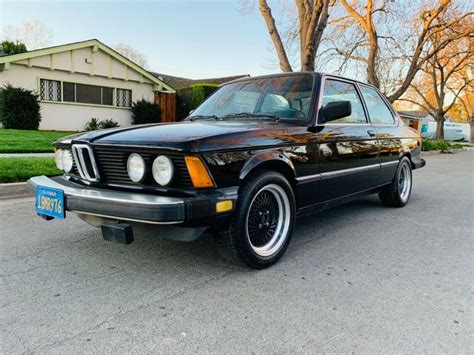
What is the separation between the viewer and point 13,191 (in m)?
5.20

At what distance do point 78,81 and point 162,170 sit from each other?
16064 millimetres

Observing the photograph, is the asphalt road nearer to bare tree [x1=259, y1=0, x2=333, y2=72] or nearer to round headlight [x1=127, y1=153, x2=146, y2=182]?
round headlight [x1=127, y1=153, x2=146, y2=182]

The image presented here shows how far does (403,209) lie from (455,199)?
150 cm

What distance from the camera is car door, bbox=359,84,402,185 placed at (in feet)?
15.1

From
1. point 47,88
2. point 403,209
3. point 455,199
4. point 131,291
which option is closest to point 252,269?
point 131,291

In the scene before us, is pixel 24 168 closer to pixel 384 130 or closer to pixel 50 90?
pixel 384 130

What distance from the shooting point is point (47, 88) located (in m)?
15.8

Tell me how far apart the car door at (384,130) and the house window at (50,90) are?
14.5m

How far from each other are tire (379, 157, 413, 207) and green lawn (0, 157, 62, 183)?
478 cm

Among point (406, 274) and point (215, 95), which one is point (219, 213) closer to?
point (406, 274)

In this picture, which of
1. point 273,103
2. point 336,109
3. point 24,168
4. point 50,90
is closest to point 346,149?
point 336,109

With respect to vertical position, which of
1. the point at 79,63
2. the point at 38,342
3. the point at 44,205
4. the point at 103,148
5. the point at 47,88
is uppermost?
the point at 79,63

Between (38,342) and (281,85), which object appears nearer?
(38,342)

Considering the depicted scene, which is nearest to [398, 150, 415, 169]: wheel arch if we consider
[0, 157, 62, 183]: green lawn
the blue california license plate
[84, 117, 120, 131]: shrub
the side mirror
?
the side mirror
